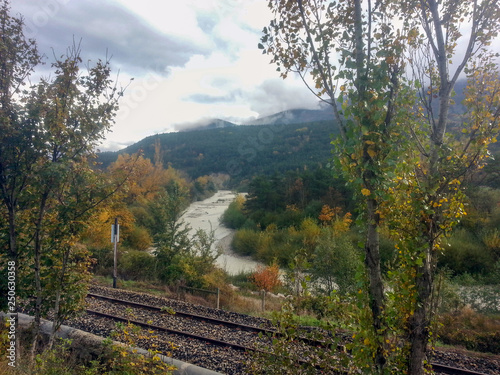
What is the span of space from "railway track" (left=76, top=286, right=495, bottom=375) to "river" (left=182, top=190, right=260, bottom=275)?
8.82 m

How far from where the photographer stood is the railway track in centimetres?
656

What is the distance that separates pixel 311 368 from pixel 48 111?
4273mm

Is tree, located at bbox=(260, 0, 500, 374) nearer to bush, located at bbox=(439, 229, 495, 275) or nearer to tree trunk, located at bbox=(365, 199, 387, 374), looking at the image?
tree trunk, located at bbox=(365, 199, 387, 374)

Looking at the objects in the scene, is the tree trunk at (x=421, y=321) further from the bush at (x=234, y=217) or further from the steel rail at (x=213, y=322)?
the bush at (x=234, y=217)

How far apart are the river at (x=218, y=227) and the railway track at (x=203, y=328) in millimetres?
8821

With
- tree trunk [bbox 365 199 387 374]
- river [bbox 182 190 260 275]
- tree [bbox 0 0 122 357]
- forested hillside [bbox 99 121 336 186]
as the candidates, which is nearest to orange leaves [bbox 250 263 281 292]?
river [bbox 182 190 260 275]

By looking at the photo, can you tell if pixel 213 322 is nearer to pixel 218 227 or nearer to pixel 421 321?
pixel 421 321

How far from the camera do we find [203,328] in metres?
8.57

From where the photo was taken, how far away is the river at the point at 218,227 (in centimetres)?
2742

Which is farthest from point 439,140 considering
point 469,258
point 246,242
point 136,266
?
point 246,242

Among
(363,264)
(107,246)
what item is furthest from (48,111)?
(107,246)

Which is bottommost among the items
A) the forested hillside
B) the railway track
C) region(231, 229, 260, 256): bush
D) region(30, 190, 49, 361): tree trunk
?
region(231, 229, 260, 256): bush

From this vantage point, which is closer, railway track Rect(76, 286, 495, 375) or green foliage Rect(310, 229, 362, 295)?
railway track Rect(76, 286, 495, 375)

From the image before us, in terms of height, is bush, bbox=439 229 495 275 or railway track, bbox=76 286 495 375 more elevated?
railway track, bbox=76 286 495 375
